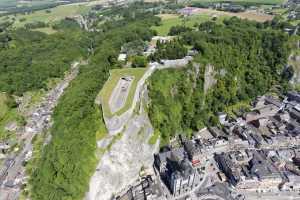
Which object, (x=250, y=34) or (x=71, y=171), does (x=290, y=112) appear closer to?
(x=250, y=34)

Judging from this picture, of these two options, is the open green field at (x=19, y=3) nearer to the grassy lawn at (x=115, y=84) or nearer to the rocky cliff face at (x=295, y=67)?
the grassy lawn at (x=115, y=84)

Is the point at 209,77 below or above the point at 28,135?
above

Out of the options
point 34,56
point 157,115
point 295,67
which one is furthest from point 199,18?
point 157,115

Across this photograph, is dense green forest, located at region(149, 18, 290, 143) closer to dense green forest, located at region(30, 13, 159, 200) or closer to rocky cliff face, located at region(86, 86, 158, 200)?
rocky cliff face, located at region(86, 86, 158, 200)

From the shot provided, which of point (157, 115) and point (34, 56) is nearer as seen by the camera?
point (157, 115)

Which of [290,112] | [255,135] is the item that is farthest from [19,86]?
[290,112]

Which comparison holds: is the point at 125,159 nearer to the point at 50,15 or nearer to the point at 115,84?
the point at 115,84

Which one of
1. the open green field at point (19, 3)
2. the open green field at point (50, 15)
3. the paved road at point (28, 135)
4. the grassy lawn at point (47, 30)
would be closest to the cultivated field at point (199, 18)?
the paved road at point (28, 135)

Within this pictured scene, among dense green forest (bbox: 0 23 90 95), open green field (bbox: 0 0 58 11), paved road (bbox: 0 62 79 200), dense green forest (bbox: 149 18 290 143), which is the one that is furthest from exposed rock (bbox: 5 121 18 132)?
open green field (bbox: 0 0 58 11)
